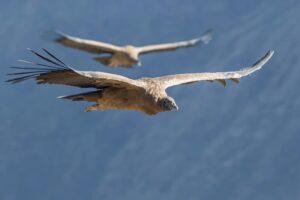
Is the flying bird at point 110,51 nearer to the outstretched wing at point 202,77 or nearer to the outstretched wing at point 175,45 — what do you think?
the outstretched wing at point 175,45

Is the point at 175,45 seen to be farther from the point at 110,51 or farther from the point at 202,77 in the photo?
the point at 110,51

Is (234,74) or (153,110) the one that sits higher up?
(234,74)

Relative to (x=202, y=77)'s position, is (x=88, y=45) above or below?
below

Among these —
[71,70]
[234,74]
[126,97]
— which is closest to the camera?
[71,70]

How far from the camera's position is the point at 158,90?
95.4 feet

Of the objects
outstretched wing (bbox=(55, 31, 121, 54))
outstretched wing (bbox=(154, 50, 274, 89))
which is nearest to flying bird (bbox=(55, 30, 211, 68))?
outstretched wing (bbox=(55, 31, 121, 54))

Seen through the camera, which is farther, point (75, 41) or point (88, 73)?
point (75, 41)

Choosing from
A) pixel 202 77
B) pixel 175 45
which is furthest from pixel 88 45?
pixel 202 77

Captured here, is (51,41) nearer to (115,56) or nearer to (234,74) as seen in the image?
(115,56)

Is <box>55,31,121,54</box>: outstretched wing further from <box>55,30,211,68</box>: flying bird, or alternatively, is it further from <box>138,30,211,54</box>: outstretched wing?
<box>138,30,211,54</box>: outstretched wing

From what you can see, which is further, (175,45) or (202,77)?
(202,77)

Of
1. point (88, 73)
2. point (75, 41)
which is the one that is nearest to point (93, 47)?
→ point (75, 41)

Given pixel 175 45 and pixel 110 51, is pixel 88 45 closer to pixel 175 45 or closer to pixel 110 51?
pixel 110 51

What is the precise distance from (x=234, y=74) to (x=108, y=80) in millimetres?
5306
